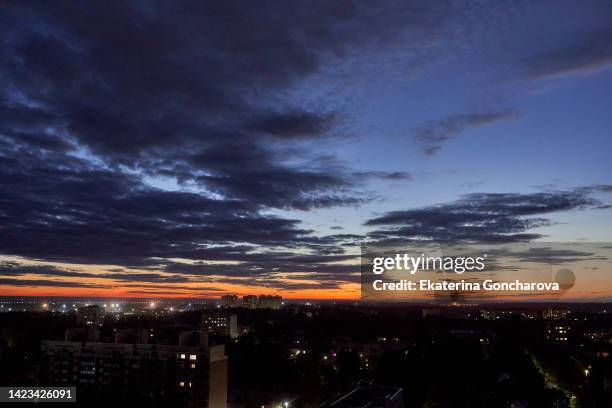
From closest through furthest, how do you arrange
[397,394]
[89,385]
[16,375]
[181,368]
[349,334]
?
[397,394] → [181,368] → [89,385] → [16,375] → [349,334]

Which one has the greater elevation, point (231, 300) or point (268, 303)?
point (231, 300)

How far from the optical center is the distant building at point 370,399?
22.4 m

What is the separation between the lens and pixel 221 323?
81250mm

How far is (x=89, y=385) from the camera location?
32094mm

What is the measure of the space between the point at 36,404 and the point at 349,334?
173 ft

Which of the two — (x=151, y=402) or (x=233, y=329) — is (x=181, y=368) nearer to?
(x=151, y=402)

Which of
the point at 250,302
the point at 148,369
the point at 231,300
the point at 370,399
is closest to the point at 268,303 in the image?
the point at 250,302

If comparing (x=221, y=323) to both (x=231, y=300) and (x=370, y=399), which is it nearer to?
(x=370, y=399)

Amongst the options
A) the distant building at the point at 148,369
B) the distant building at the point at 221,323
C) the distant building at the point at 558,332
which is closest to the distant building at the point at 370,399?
A: the distant building at the point at 148,369

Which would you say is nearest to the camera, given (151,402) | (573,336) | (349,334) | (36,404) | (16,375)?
(36,404)

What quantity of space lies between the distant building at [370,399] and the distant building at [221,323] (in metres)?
48.7

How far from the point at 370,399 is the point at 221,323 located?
6093 centimetres

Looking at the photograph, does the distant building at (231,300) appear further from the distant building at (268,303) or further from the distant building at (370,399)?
the distant building at (370,399)

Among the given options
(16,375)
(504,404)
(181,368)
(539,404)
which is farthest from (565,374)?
(16,375)
